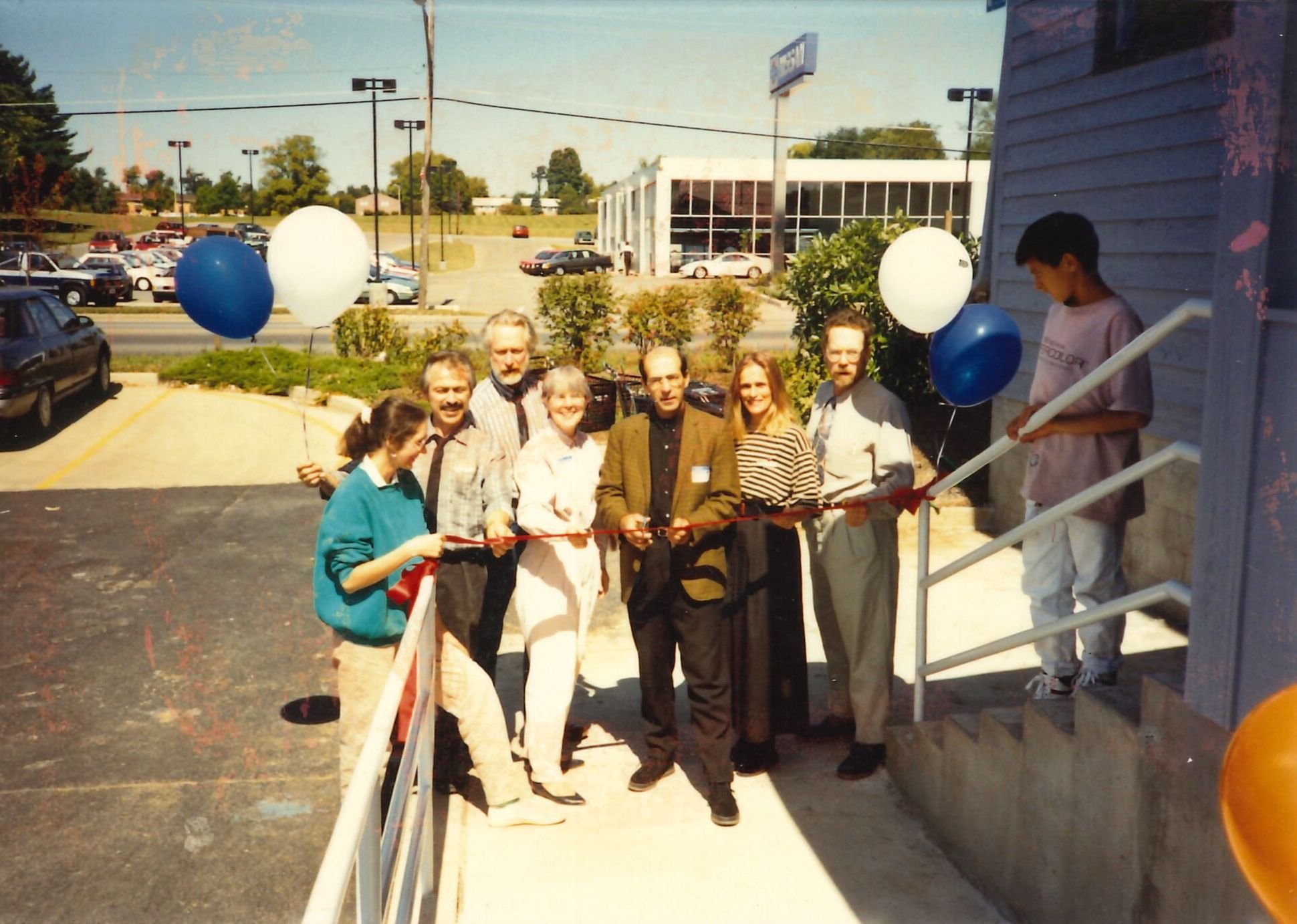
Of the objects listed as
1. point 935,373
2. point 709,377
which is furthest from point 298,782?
point 709,377

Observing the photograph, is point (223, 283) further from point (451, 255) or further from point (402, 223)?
point (402, 223)

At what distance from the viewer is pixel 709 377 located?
1392 cm

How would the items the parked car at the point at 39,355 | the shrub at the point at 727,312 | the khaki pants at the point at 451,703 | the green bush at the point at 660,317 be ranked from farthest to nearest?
the shrub at the point at 727,312 < the green bush at the point at 660,317 < the parked car at the point at 39,355 < the khaki pants at the point at 451,703

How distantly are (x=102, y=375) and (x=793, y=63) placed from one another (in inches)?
716

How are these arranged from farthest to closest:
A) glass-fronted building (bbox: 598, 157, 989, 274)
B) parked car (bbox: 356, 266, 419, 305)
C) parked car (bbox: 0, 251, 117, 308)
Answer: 1. glass-fronted building (bbox: 598, 157, 989, 274)
2. parked car (bbox: 356, 266, 419, 305)
3. parked car (bbox: 0, 251, 117, 308)

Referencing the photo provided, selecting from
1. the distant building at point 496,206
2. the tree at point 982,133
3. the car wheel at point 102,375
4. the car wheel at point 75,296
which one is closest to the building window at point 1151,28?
the car wheel at point 102,375

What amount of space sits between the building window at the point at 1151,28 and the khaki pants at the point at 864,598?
318 centimetres

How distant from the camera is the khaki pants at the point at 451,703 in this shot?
11.8ft

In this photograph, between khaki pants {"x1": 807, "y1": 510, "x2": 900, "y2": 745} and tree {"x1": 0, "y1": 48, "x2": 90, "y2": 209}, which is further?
tree {"x1": 0, "y1": 48, "x2": 90, "y2": 209}

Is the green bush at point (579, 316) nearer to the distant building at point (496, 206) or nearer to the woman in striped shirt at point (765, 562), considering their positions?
the woman in striped shirt at point (765, 562)

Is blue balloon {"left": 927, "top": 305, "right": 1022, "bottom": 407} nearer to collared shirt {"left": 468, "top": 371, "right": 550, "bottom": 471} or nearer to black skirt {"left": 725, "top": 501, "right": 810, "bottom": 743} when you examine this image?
black skirt {"left": 725, "top": 501, "right": 810, "bottom": 743}

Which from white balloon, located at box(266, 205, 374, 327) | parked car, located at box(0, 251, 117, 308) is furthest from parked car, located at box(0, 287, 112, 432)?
parked car, located at box(0, 251, 117, 308)

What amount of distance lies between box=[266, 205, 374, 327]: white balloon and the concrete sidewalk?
2.00 meters

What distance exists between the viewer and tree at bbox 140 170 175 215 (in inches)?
1655
